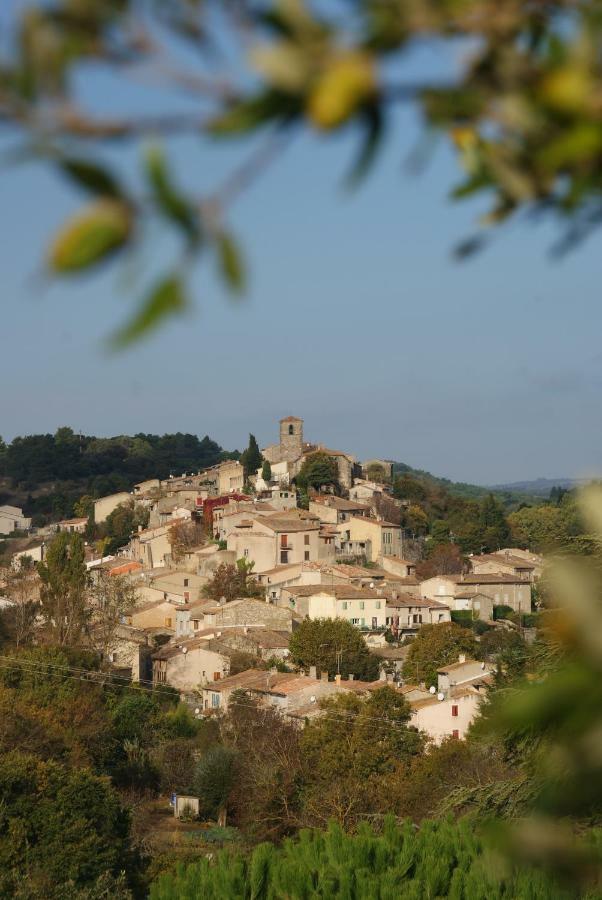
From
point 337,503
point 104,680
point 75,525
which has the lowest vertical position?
point 104,680

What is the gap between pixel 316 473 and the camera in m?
65.3

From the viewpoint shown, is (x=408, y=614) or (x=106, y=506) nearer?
(x=408, y=614)

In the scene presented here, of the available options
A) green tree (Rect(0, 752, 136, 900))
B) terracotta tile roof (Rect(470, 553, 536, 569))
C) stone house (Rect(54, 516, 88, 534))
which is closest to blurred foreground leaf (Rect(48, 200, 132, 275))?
green tree (Rect(0, 752, 136, 900))

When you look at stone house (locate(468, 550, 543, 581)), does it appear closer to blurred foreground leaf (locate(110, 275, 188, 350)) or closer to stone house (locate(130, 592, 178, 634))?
stone house (locate(130, 592, 178, 634))

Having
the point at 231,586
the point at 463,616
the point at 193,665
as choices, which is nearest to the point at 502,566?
the point at 463,616

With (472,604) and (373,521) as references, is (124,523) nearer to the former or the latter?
(373,521)

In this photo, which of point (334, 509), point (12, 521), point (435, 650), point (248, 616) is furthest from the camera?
point (12, 521)

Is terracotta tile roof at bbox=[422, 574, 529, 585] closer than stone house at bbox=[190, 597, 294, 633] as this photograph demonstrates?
No

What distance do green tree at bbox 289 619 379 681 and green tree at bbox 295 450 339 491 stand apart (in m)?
27.0

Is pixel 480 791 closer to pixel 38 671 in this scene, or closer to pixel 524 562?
pixel 38 671

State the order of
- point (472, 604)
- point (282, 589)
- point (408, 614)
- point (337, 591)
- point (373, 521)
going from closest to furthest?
1. point (337, 591)
2. point (408, 614)
3. point (282, 589)
4. point (472, 604)
5. point (373, 521)

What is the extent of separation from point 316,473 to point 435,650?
28413 millimetres

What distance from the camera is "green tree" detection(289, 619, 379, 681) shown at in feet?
122

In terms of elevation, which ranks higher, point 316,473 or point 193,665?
point 316,473
